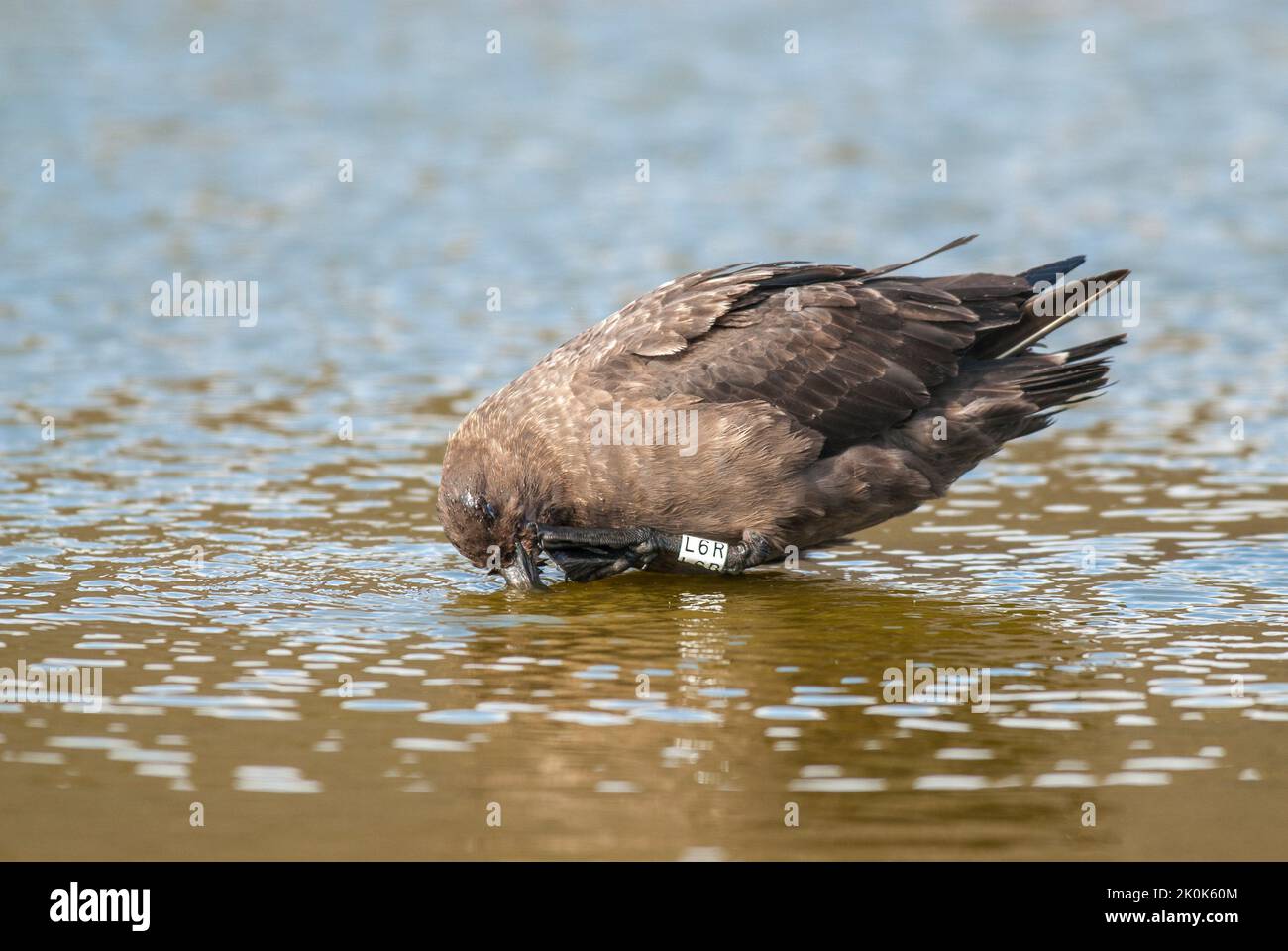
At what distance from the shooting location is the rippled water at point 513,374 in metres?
6.89

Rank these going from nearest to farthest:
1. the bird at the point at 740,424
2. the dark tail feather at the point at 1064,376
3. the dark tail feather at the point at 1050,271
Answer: the bird at the point at 740,424 → the dark tail feather at the point at 1064,376 → the dark tail feather at the point at 1050,271

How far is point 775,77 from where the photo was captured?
24.8 metres

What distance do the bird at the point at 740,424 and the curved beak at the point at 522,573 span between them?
0.01m

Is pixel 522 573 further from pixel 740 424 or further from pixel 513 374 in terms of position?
pixel 513 374

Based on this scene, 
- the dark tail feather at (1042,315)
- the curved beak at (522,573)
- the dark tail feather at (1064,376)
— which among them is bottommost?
the curved beak at (522,573)

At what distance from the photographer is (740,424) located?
9562 millimetres

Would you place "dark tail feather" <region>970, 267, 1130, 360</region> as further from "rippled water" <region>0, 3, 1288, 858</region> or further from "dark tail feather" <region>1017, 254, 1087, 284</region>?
"rippled water" <region>0, 3, 1288, 858</region>

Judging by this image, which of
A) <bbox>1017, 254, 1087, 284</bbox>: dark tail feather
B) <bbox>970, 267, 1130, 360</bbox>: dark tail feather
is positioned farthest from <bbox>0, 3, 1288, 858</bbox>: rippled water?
<bbox>1017, 254, 1087, 284</bbox>: dark tail feather

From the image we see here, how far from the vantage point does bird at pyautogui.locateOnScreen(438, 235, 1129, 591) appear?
9570 mm

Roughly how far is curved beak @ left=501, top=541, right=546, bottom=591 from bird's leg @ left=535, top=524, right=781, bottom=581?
0.39 ft

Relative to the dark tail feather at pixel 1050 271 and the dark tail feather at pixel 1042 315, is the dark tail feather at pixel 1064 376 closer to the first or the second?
the dark tail feather at pixel 1042 315

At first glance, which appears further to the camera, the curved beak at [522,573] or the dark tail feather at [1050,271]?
the dark tail feather at [1050,271]

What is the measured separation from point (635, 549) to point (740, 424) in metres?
0.85

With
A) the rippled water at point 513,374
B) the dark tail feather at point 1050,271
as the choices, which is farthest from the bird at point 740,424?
the rippled water at point 513,374
